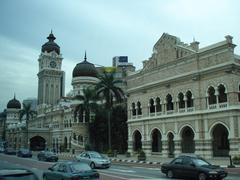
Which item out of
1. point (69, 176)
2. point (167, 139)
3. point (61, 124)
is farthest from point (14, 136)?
point (69, 176)

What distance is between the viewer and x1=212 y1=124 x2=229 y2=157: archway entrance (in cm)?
3606

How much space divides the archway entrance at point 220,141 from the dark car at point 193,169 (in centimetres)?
1757

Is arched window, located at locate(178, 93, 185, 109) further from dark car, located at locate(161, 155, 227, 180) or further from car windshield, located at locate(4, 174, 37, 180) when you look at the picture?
car windshield, located at locate(4, 174, 37, 180)

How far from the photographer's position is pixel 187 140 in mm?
39906

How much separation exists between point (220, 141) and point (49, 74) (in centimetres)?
6800

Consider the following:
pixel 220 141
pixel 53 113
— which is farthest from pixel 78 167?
pixel 53 113

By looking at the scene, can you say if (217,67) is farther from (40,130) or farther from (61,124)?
(40,130)

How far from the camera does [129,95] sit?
4772 cm

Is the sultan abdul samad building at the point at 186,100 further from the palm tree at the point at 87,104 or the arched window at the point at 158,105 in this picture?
the palm tree at the point at 87,104

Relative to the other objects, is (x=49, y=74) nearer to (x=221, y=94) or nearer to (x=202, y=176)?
(x=221, y=94)

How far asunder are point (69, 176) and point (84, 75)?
179ft

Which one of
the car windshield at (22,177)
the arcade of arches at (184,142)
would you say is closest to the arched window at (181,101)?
the arcade of arches at (184,142)

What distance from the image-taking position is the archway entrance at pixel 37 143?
8125 cm

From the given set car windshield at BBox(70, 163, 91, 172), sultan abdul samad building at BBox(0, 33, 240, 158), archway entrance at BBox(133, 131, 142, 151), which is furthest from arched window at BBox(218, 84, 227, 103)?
car windshield at BBox(70, 163, 91, 172)
